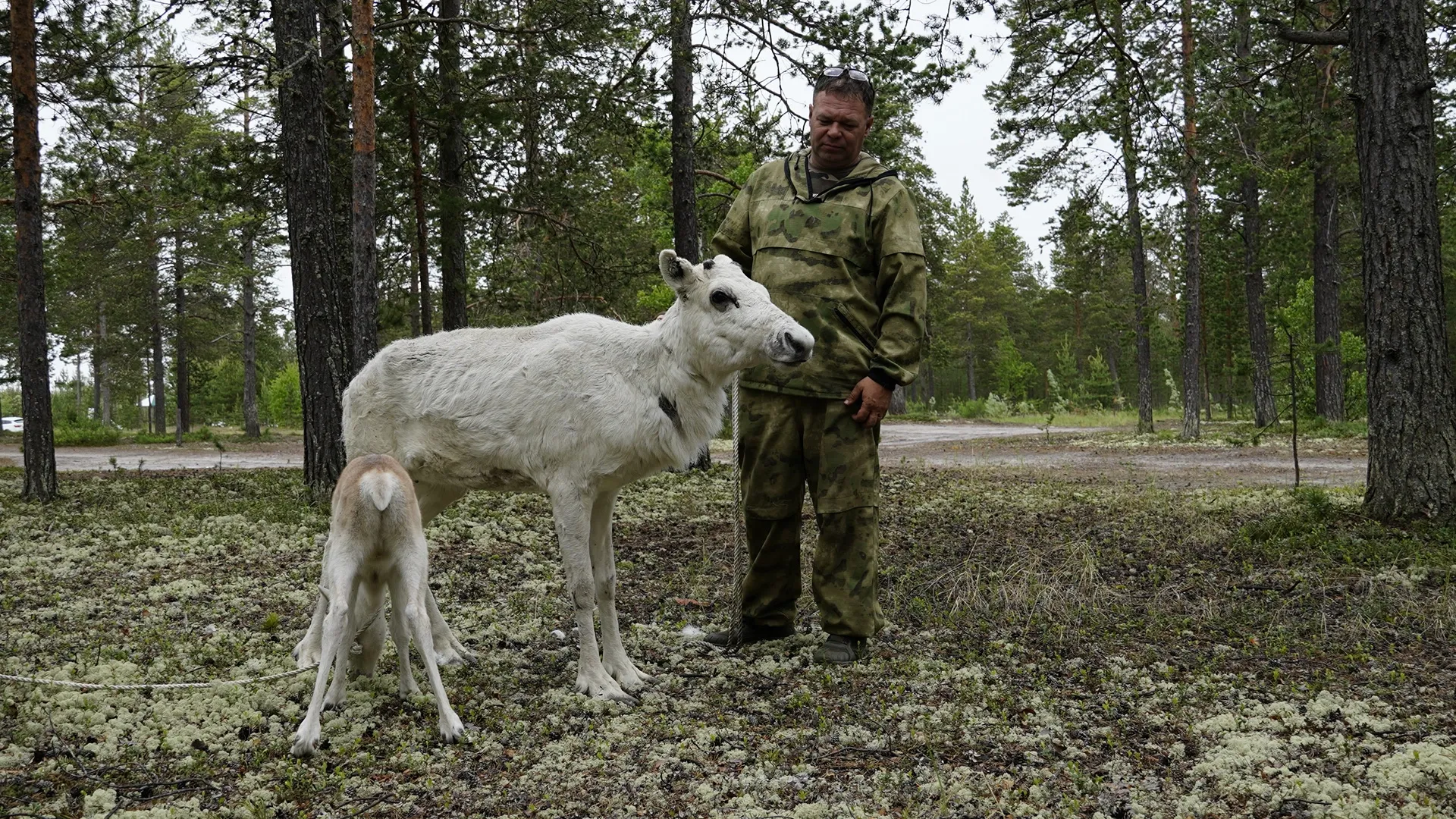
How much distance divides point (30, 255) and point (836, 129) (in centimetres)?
1163

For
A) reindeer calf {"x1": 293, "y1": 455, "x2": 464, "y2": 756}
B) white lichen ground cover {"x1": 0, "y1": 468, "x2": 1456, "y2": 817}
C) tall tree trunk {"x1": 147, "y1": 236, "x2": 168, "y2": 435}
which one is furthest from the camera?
tall tree trunk {"x1": 147, "y1": 236, "x2": 168, "y2": 435}

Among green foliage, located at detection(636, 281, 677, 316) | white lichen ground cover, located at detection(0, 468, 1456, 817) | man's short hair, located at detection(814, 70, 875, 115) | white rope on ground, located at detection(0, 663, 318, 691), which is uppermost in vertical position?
green foliage, located at detection(636, 281, 677, 316)

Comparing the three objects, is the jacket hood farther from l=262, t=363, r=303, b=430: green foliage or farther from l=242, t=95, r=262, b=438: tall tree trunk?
l=262, t=363, r=303, b=430: green foliage

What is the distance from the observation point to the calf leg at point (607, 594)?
4875 millimetres

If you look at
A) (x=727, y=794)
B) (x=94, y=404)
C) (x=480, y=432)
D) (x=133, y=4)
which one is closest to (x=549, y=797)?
(x=727, y=794)

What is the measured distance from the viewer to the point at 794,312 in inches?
205

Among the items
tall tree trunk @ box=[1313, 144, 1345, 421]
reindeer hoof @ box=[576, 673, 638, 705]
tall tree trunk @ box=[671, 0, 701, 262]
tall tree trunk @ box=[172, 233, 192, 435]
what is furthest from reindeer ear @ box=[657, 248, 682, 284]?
tall tree trunk @ box=[172, 233, 192, 435]

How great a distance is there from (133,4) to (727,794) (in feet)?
45.9

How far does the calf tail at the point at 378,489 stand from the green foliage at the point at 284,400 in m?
37.9

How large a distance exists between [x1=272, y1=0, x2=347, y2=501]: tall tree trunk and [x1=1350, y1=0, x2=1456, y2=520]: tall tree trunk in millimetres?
10155

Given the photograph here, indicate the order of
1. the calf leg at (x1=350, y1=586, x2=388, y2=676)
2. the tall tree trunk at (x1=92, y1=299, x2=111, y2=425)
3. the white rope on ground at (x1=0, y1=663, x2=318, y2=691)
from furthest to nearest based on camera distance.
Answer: the tall tree trunk at (x1=92, y1=299, x2=111, y2=425) → the calf leg at (x1=350, y1=586, x2=388, y2=676) → the white rope on ground at (x1=0, y1=663, x2=318, y2=691)

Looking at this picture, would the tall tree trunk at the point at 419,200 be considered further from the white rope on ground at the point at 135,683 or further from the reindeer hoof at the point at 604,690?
the reindeer hoof at the point at 604,690

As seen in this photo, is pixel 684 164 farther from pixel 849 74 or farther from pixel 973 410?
pixel 973 410

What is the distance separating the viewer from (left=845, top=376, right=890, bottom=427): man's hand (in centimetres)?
503
